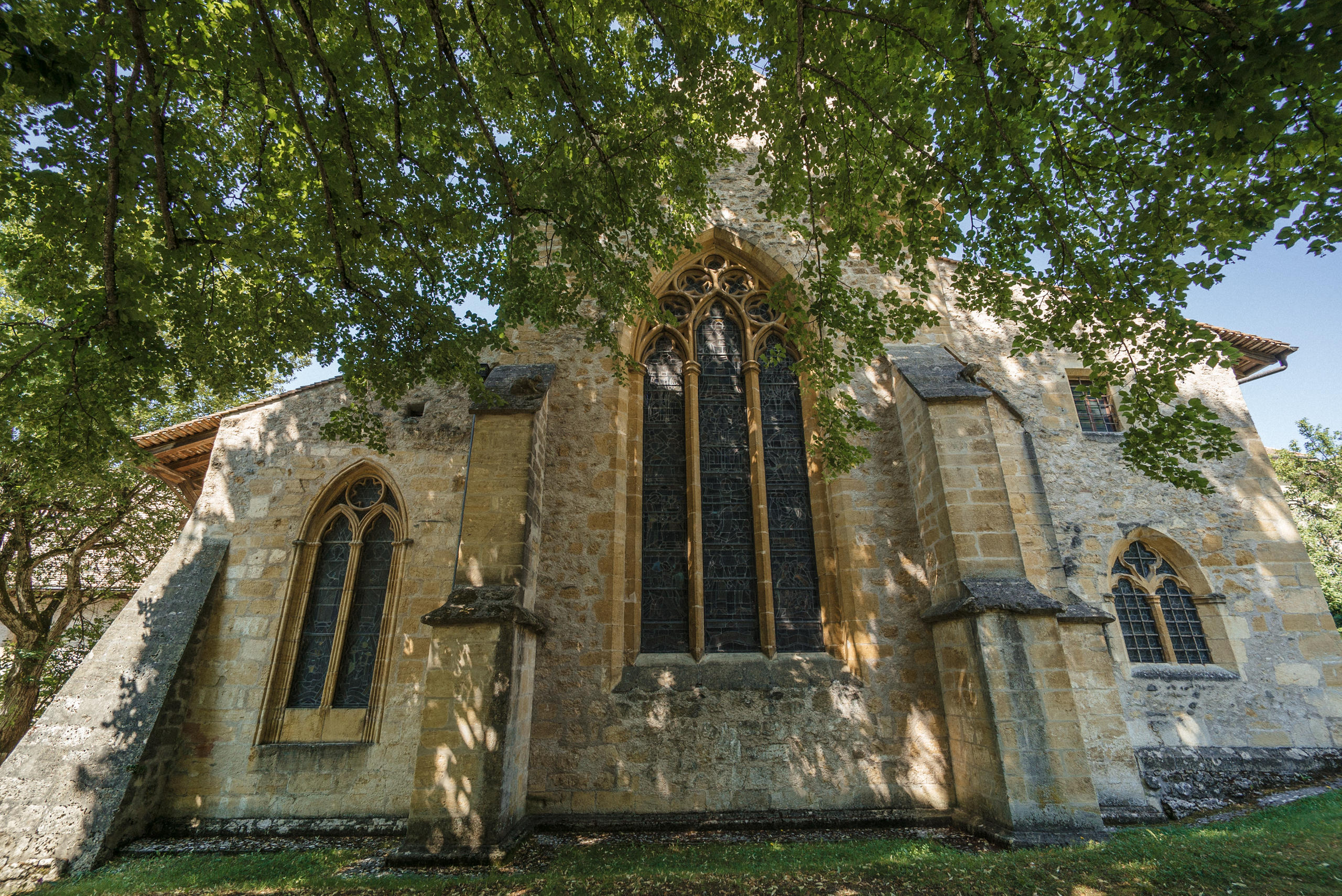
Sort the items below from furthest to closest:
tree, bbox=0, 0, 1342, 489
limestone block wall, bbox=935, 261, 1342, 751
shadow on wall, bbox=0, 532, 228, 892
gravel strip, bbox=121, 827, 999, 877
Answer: limestone block wall, bbox=935, 261, 1342, 751, shadow on wall, bbox=0, 532, 228, 892, gravel strip, bbox=121, 827, 999, 877, tree, bbox=0, 0, 1342, 489

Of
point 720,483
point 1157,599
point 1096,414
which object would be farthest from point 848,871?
point 1096,414

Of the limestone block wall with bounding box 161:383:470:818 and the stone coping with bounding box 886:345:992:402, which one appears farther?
the stone coping with bounding box 886:345:992:402

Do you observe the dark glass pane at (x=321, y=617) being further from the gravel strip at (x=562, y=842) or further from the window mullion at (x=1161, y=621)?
the window mullion at (x=1161, y=621)

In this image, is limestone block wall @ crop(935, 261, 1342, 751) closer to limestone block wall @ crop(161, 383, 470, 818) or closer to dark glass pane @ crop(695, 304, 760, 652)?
dark glass pane @ crop(695, 304, 760, 652)

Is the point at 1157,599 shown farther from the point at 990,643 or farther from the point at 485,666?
the point at 485,666

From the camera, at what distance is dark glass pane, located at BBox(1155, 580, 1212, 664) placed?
8.49 metres

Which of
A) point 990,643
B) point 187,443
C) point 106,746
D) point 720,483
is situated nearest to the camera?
point 990,643

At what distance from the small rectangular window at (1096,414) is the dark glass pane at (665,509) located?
7.27m

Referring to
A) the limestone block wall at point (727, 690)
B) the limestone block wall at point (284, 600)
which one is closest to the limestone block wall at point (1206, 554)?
the limestone block wall at point (727, 690)

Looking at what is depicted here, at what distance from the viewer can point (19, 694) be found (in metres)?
8.86

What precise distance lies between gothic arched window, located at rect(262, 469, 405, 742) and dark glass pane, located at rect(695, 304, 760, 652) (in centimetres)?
388

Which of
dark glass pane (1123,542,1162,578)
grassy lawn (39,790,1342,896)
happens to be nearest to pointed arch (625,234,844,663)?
grassy lawn (39,790,1342,896)

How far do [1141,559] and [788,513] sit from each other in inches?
254

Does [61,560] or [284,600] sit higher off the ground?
[61,560]
